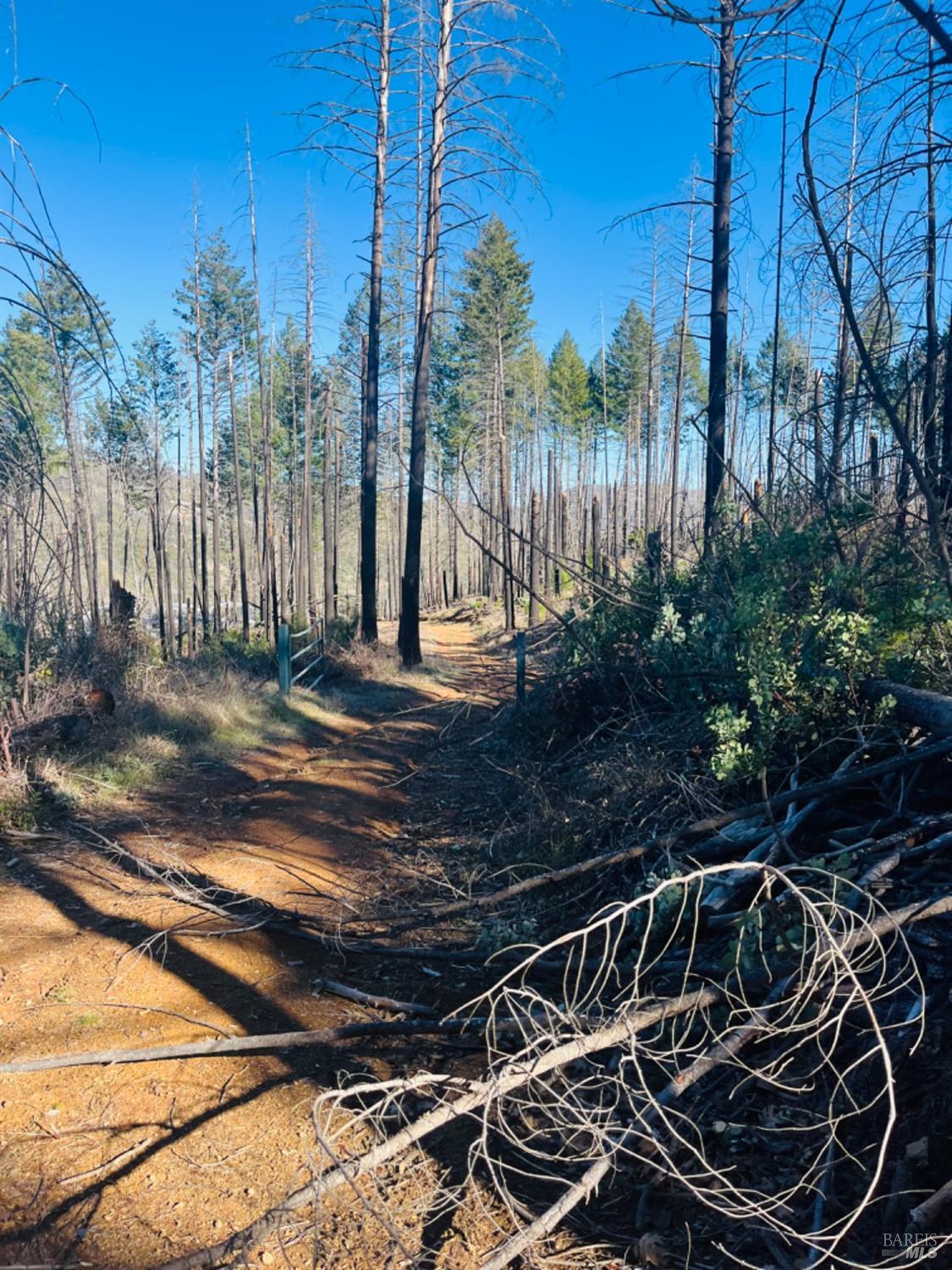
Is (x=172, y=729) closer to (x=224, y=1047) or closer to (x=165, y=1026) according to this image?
(x=165, y=1026)

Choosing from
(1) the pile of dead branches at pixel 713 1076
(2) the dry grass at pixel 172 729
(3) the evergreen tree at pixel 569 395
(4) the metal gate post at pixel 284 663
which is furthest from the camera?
(3) the evergreen tree at pixel 569 395

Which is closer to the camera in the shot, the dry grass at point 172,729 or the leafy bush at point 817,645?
the leafy bush at point 817,645

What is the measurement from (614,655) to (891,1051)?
5548 millimetres

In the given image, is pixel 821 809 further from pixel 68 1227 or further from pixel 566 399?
pixel 566 399

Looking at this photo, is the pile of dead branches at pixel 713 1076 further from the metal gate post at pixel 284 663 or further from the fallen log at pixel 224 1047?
the metal gate post at pixel 284 663

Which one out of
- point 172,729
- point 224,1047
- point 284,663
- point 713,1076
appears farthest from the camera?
point 284,663

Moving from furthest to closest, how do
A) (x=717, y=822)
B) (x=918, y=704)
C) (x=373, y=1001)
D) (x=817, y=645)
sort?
1. (x=817, y=645)
2. (x=717, y=822)
3. (x=918, y=704)
4. (x=373, y=1001)

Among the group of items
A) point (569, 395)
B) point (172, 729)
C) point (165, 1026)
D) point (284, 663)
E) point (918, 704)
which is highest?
point (569, 395)

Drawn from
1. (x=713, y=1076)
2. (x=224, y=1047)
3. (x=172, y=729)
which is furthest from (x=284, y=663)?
(x=713, y=1076)

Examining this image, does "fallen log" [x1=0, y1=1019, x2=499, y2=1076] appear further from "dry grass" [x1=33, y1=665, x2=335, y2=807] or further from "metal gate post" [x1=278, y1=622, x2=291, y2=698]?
"metal gate post" [x1=278, y1=622, x2=291, y2=698]

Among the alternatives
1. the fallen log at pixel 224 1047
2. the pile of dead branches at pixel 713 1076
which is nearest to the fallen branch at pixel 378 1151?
the pile of dead branches at pixel 713 1076

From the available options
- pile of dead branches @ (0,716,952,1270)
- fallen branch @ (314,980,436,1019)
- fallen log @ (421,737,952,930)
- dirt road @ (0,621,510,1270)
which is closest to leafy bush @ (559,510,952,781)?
fallen log @ (421,737,952,930)

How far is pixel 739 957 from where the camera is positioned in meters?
3.05

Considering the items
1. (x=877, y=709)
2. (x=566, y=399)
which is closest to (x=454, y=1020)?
(x=877, y=709)
